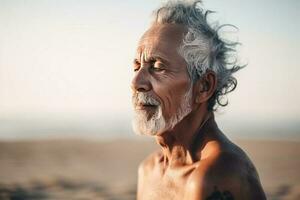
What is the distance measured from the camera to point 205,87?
1.94 m

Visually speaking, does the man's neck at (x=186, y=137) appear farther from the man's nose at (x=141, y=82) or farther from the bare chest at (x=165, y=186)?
the man's nose at (x=141, y=82)

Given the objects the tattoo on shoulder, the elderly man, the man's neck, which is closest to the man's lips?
the elderly man

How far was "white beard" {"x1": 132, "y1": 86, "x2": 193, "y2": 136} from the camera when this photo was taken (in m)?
1.88

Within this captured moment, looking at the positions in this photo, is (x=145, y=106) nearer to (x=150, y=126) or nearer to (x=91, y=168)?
(x=150, y=126)

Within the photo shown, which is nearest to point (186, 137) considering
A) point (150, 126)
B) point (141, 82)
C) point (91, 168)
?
point (150, 126)

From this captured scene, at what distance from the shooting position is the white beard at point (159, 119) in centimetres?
188

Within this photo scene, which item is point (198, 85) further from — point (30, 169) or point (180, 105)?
point (30, 169)

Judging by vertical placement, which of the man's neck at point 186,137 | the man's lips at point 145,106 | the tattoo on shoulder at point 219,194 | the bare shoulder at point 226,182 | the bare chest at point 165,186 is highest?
the man's lips at point 145,106

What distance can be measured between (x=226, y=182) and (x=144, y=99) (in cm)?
44

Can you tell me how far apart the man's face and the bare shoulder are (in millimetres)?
306

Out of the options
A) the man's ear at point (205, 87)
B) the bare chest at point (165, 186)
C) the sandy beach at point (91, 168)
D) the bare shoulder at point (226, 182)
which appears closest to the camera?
the bare shoulder at point (226, 182)

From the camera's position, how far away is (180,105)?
1901mm

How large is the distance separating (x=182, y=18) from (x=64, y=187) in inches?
126

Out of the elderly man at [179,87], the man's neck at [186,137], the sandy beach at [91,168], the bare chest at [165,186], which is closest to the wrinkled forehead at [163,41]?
the elderly man at [179,87]
